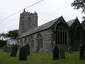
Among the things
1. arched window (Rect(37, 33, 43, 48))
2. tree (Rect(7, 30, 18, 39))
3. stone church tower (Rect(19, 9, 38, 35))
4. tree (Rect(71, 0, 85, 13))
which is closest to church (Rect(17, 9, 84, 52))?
arched window (Rect(37, 33, 43, 48))

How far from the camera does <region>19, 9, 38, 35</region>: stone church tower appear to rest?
73.2 m

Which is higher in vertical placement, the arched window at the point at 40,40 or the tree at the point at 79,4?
the tree at the point at 79,4

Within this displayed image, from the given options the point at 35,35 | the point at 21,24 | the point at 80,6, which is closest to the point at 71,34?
the point at 35,35

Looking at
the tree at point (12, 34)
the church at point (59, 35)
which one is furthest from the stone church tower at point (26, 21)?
the church at point (59, 35)

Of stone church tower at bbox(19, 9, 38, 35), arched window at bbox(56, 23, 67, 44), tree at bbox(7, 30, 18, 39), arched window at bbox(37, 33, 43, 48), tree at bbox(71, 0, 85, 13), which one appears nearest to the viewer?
tree at bbox(71, 0, 85, 13)

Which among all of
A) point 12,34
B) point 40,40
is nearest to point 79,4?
point 40,40

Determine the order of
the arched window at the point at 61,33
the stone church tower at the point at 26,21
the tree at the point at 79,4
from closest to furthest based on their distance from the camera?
the tree at the point at 79,4, the arched window at the point at 61,33, the stone church tower at the point at 26,21

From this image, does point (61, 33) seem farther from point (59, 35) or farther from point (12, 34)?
point (12, 34)

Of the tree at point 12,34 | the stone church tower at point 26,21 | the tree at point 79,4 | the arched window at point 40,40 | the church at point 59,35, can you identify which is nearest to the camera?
the tree at point 79,4

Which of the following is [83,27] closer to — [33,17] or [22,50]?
[22,50]

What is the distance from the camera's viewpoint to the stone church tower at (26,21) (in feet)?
240

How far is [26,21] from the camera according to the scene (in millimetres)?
73750

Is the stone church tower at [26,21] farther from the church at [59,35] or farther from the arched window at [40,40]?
the arched window at [40,40]

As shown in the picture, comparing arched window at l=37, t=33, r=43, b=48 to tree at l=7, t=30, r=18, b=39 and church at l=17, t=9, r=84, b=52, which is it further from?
tree at l=7, t=30, r=18, b=39
